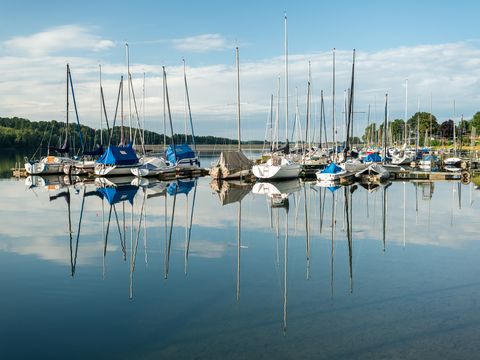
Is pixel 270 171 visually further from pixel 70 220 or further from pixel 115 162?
pixel 70 220

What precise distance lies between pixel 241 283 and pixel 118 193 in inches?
982

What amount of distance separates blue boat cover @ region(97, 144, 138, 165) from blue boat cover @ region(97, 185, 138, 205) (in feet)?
31.6

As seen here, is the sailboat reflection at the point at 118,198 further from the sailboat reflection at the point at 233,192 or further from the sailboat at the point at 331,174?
the sailboat at the point at 331,174

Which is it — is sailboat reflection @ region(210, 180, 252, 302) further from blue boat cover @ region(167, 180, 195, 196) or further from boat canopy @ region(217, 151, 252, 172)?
blue boat cover @ region(167, 180, 195, 196)

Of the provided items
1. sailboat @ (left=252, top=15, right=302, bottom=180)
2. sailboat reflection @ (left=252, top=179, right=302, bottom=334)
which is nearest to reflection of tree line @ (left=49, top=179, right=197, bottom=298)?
sailboat reflection @ (left=252, top=179, right=302, bottom=334)

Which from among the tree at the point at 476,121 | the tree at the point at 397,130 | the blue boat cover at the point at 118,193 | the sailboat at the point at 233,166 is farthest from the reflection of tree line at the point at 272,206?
the tree at the point at 397,130

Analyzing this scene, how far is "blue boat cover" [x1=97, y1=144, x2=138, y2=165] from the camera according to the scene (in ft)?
168

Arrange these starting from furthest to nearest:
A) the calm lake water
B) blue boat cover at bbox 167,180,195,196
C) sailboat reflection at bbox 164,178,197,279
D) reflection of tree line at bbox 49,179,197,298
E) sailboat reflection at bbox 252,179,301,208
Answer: blue boat cover at bbox 167,180,195,196, sailboat reflection at bbox 252,179,301,208, reflection of tree line at bbox 49,179,197,298, sailboat reflection at bbox 164,178,197,279, the calm lake water

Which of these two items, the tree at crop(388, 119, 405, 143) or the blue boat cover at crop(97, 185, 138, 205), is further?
the tree at crop(388, 119, 405, 143)

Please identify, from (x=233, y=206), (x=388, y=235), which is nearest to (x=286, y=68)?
(x=233, y=206)

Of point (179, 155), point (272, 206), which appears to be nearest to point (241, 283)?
point (272, 206)

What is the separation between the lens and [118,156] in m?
51.5

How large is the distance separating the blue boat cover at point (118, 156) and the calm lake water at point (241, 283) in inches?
923

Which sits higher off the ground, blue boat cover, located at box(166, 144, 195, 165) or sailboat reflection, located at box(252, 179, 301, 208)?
blue boat cover, located at box(166, 144, 195, 165)
